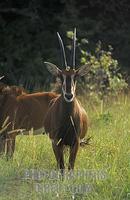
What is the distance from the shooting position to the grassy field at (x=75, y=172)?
6.48 metres

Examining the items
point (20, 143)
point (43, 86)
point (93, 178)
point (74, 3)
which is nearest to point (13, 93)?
point (20, 143)

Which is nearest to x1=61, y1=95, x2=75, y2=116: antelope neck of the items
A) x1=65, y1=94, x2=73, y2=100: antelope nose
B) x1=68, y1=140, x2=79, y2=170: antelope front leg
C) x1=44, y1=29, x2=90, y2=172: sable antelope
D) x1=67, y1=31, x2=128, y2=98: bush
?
x1=44, y1=29, x2=90, y2=172: sable antelope

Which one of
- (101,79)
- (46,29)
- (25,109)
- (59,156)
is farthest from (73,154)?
(46,29)

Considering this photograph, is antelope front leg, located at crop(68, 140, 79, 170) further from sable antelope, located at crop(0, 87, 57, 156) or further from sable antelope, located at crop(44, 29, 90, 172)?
sable antelope, located at crop(0, 87, 57, 156)

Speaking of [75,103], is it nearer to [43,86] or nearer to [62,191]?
[62,191]

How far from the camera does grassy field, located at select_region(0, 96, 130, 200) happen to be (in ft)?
21.3

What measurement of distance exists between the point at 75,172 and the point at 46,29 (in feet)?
37.6

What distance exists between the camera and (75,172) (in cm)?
731

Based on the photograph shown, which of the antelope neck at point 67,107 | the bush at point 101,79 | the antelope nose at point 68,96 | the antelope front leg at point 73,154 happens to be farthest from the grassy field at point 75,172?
the bush at point 101,79

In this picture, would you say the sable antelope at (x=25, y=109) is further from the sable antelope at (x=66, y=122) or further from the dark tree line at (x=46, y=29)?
the dark tree line at (x=46, y=29)

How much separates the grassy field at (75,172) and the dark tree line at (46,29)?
808 cm

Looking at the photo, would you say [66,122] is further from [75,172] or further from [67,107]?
[75,172]

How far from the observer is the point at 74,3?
18.4 metres

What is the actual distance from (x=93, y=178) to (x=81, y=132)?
1287 millimetres
